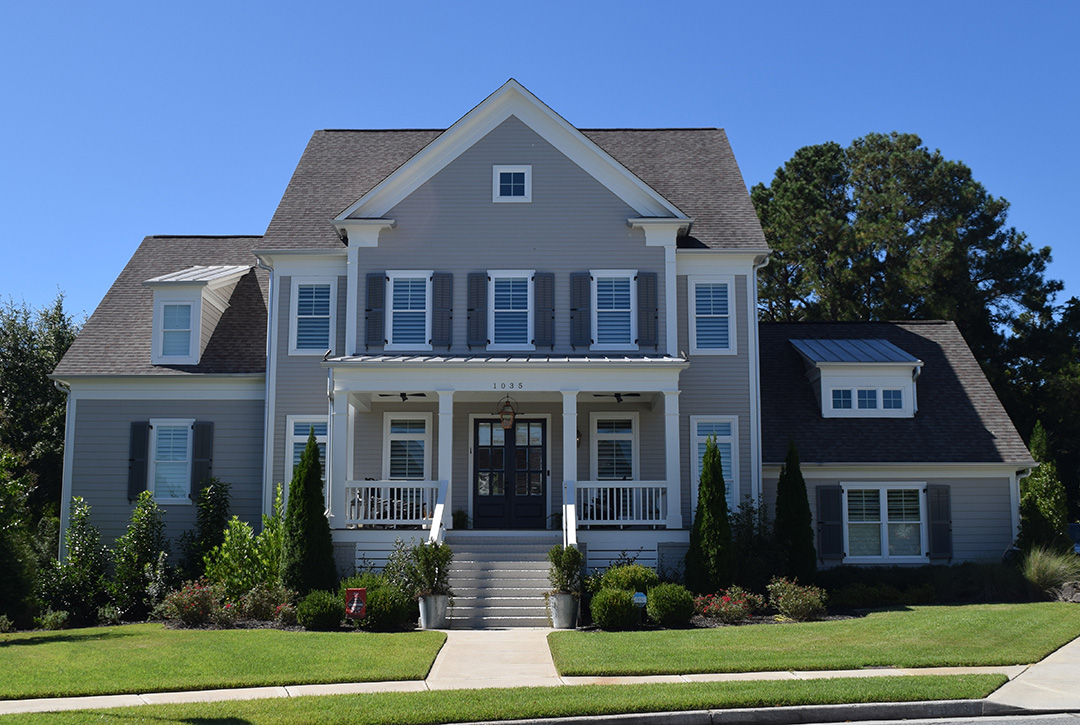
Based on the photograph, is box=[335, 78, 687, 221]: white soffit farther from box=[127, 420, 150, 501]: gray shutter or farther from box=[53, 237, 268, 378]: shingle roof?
box=[127, 420, 150, 501]: gray shutter

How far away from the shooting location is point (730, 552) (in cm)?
1794

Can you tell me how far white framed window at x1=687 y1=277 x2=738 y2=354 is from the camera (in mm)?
21438

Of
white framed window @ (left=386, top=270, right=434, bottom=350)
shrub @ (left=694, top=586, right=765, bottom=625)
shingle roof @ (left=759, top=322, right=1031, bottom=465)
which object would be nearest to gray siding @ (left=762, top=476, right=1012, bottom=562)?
shingle roof @ (left=759, top=322, right=1031, bottom=465)

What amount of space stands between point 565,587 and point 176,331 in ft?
36.6

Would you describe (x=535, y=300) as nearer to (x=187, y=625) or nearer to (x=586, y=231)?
(x=586, y=231)

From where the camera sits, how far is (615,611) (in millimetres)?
15727

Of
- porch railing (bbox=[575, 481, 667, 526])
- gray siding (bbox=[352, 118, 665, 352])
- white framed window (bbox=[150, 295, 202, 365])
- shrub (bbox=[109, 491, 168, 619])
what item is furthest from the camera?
white framed window (bbox=[150, 295, 202, 365])

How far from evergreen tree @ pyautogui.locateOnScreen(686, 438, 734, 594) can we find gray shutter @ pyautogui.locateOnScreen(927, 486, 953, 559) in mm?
6009

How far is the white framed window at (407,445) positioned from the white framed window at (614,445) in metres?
3.65

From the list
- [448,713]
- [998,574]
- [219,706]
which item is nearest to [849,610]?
[998,574]

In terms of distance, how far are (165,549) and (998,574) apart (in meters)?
16.8

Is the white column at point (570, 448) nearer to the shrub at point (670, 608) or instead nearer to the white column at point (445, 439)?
the white column at point (445, 439)

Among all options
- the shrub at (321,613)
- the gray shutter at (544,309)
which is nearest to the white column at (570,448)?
the gray shutter at (544,309)

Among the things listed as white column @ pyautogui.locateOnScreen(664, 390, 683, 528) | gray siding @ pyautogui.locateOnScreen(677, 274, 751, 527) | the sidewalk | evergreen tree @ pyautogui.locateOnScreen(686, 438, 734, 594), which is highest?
gray siding @ pyautogui.locateOnScreen(677, 274, 751, 527)
